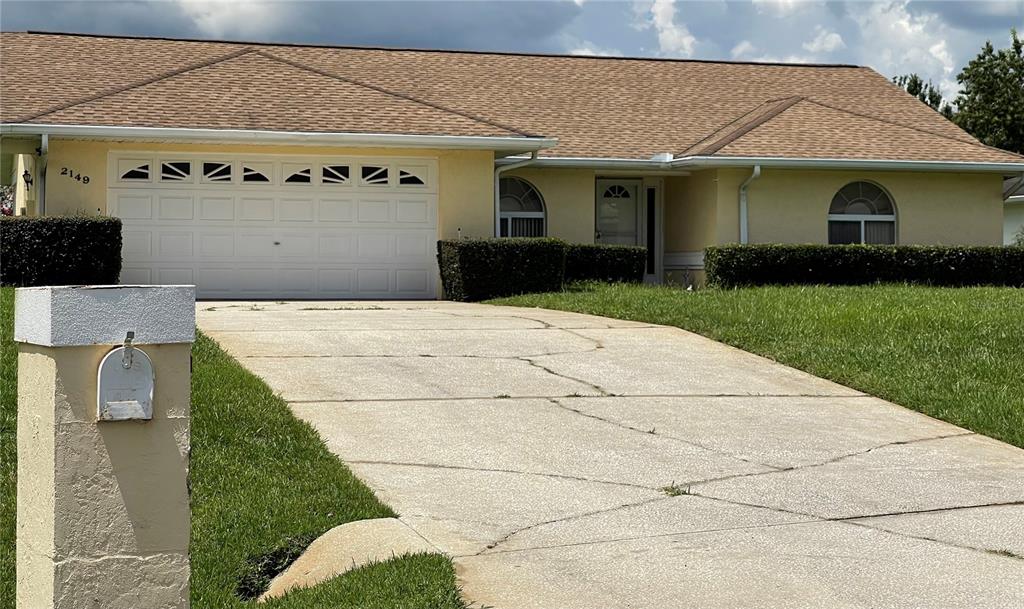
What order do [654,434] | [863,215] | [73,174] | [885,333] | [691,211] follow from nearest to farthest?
[654,434]
[885,333]
[73,174]
[863,215]
[691,211]

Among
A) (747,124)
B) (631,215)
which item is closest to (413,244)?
(631,215)

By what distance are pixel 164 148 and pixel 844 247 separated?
38.2 feet

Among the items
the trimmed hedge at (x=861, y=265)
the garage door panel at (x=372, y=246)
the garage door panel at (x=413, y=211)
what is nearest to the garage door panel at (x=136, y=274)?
the garage door panel at (x=372, y=246)

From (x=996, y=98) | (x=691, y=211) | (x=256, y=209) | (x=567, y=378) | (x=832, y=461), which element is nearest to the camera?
(x=832, y=461)

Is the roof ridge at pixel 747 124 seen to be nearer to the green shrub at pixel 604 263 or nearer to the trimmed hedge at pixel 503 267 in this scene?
the green shrub at pixel 604 263

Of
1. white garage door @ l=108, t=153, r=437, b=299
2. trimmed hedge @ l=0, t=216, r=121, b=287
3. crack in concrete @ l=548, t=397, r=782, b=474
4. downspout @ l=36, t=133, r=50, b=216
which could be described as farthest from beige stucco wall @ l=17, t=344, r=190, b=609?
white garage door @ l=108, t=153, r=437, b=299

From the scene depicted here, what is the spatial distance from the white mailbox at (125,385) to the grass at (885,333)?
6987mm

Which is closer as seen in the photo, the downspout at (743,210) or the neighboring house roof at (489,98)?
the neighboring house roof at (489,98)

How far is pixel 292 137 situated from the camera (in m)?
19.2

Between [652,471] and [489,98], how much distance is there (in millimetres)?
17887

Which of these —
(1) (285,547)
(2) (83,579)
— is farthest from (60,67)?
(2) (83,579)

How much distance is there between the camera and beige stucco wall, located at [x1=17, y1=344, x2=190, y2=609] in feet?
13.0

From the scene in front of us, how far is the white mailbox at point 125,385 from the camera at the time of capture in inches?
155

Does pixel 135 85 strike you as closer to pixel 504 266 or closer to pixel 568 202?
pixel 504 266
